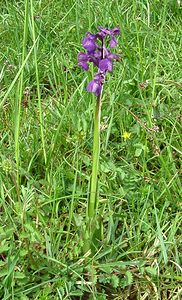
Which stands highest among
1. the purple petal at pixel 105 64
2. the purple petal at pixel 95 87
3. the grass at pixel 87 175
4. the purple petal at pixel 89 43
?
the purple petal at pixel 89 43

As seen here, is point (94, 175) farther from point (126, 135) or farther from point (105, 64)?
point (126, 135)

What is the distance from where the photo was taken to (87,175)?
1.94 m

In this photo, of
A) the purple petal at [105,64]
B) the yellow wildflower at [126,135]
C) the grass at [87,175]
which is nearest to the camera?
the purple petal at [105,64]

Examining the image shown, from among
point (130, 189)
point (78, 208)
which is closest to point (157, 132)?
point (130, 189)

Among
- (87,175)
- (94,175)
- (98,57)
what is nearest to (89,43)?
(98,57)

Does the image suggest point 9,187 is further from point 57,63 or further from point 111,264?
point 57,63

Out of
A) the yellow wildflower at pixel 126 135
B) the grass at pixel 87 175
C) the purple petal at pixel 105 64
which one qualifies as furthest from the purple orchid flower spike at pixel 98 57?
the yellow wildflower at pixel 126 135

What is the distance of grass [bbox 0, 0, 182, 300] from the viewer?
5.31 feet

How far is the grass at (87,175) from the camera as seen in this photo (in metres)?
1.62

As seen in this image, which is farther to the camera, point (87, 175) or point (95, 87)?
point (87, 175)

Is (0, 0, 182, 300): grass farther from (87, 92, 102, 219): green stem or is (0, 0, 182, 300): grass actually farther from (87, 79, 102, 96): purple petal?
(87, 79, 102, 96): purple petal

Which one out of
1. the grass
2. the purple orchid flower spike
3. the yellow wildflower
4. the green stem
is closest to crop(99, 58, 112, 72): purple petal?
the purple orchid flower spike

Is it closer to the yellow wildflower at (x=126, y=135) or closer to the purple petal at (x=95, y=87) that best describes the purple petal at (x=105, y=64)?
the purple petal at (x=95, y=87)

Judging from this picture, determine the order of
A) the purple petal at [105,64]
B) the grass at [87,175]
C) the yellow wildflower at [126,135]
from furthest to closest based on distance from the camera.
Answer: the yellow wildflower at [126,135] → the grass at [87,175] → the purple petal at [105,64]
